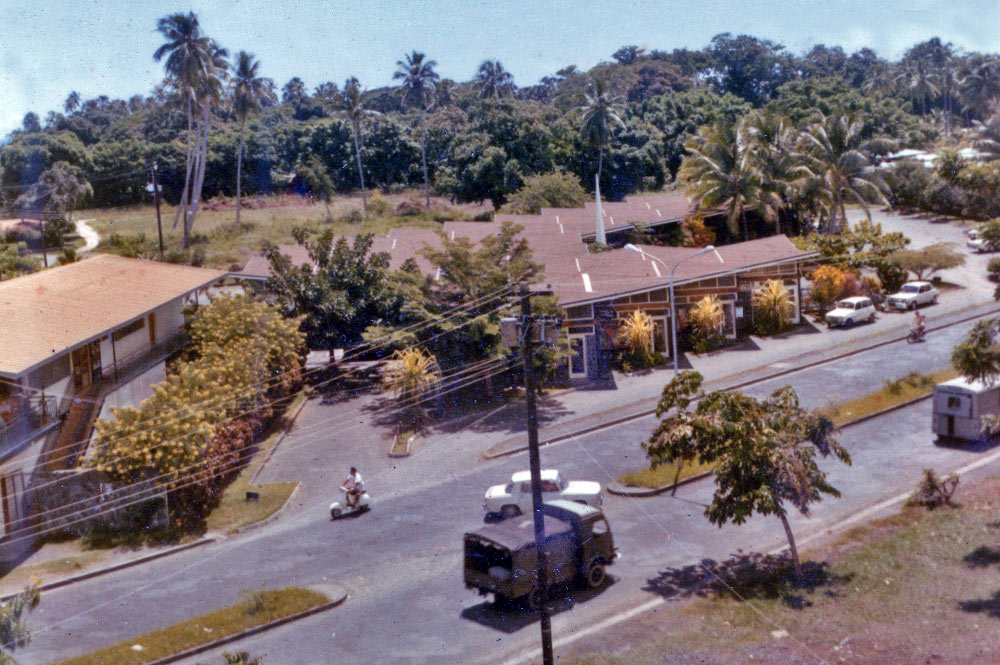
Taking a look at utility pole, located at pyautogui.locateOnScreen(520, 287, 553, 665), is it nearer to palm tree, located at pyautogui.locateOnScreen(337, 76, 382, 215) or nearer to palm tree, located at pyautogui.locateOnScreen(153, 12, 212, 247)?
palm tree, located at pyautogui.locateOnScreen(153, 12, 212, 247)

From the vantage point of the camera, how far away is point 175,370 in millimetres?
36688

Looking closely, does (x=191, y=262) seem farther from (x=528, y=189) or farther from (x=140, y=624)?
(x=140, y=624)

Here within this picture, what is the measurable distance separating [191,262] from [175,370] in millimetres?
21574

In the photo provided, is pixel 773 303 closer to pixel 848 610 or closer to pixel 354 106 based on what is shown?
pixel 848 610

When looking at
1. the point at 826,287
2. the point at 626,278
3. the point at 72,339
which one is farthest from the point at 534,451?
the point at 826,287

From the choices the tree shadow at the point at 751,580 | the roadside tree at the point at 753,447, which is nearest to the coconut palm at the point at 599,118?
the roadside tree at the point at 753,447

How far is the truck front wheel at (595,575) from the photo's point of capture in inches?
832

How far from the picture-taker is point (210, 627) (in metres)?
20.3

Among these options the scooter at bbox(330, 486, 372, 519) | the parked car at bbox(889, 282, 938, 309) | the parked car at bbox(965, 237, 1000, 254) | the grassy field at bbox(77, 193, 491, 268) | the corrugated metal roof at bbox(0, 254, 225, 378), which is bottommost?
the scooter at bbox(330, 486, 372, 519)

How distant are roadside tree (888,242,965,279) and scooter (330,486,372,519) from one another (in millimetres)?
35357

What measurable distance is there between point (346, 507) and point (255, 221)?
52.6 meters

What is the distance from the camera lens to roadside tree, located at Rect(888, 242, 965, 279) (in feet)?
164

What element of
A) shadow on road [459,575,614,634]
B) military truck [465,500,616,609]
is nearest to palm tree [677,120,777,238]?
military truck [465,500,616,609]

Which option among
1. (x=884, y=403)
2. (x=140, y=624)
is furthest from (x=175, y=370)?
(x=884, y=403)
